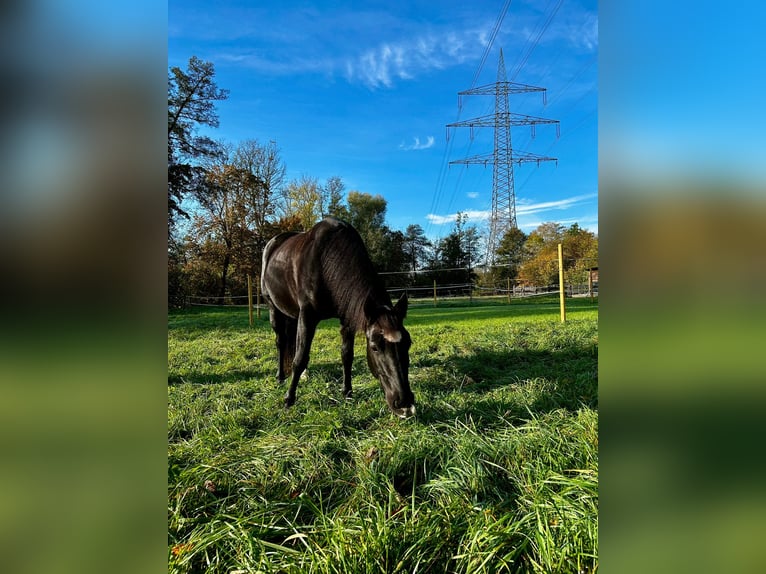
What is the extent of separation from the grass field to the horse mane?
0.98m

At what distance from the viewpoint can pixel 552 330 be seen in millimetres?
8078

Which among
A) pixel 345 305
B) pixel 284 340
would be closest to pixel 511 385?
pixel 345 305

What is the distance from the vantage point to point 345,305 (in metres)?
3.94

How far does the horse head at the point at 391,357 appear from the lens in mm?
Answer: 3043

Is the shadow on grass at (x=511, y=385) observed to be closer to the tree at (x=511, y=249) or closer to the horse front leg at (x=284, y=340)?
the horse front leg at (x=284, y=340)

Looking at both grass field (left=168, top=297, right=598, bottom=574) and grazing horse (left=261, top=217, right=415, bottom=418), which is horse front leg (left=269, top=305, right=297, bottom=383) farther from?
grass field (left=168, top=297, right=598, bottom=574)

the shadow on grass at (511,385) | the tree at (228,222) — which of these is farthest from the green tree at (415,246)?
the shadow on grass at (511,385)

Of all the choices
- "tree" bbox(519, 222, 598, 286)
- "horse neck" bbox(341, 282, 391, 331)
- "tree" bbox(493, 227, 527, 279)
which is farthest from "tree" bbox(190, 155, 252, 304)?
"tree" bbox(493, 227, 527, 279)

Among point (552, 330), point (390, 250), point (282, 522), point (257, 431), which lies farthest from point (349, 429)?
point (390, 250)

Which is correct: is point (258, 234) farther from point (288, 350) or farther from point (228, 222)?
point (288, 350)

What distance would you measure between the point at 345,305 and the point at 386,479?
2.19 meters
